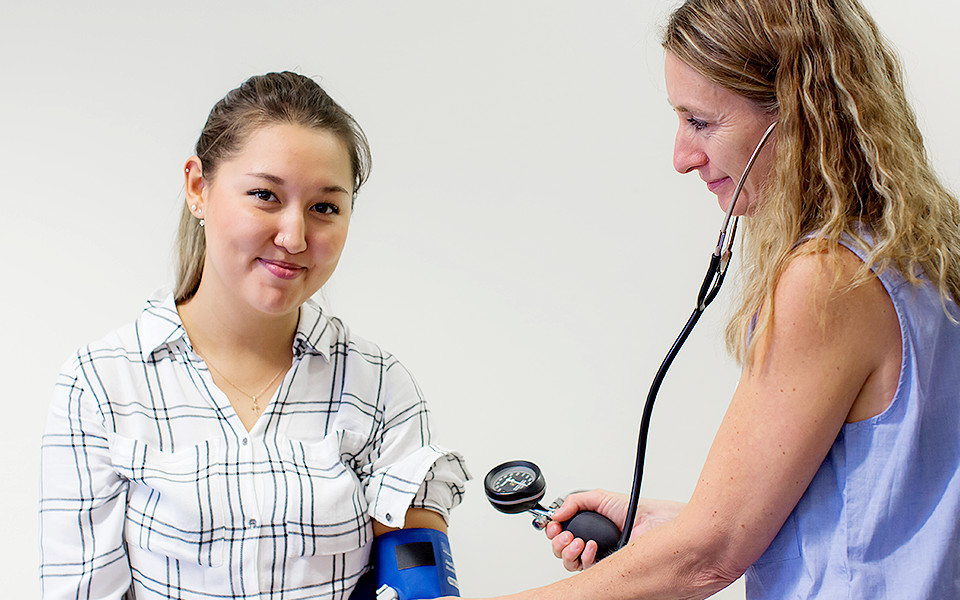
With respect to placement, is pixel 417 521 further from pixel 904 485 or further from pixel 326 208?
pixel 904 485

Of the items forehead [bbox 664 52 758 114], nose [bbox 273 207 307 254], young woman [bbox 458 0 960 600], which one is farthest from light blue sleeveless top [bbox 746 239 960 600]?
nose [bbox 273 207 307 254]

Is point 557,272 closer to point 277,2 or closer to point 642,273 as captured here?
point 642,273

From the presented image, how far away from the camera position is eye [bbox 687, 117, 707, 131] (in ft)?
3.60

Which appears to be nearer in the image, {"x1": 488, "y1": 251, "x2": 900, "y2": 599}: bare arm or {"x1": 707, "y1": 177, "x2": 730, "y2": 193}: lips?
{"x1": 488, "y1": 251, "x2": 900, "y2": 599}: bare arm

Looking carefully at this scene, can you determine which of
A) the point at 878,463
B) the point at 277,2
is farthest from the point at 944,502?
the point at 277,2

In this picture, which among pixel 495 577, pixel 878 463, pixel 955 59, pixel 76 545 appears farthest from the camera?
pixel 495 577

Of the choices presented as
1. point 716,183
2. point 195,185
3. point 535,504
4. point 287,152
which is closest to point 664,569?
point 535,504

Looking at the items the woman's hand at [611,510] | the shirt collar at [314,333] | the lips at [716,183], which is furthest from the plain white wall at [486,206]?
the lips at [716,183]

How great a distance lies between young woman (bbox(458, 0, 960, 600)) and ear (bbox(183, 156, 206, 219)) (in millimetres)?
780

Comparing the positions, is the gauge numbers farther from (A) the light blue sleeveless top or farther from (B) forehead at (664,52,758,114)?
(B) forehead at (664,52,758,114)

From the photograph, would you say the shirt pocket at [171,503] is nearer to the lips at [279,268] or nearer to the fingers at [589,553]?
the lips at [279,268]

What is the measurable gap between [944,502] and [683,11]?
0.64 metres

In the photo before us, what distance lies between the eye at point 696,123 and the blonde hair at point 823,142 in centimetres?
7

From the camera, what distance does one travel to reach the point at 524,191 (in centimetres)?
231
